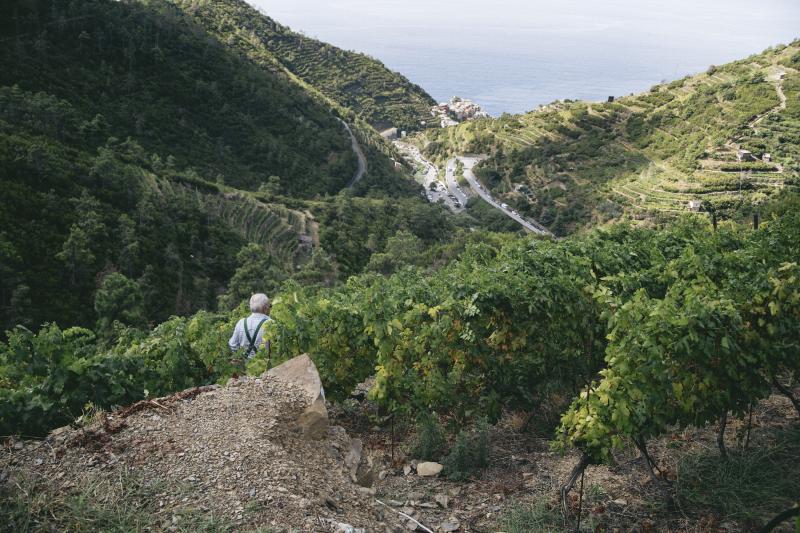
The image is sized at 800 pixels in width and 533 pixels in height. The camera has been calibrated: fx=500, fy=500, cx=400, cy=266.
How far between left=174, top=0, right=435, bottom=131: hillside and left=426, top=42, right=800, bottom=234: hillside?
43.5 metres

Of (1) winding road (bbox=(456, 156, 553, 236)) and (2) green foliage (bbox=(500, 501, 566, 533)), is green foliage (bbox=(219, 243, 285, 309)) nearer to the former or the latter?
(2) green foliage (bbox=(500, 501, 566, 533))

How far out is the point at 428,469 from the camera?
570 cm

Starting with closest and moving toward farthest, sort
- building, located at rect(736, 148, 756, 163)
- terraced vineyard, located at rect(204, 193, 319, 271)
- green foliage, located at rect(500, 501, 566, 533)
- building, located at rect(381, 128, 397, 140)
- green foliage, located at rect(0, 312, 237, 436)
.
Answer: green foliage, located at rect(500, 501, 566, 533), green foliage, located at rect(0, 312, 237, 436), terraced vineyard, located at rect(204, 193, 319, 271), building, located at rect(736, 148, 756, 163), building, located at rect(381, 128, 397, 140)

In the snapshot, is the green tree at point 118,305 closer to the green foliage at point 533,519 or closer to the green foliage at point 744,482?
the green foliage at point 533,519

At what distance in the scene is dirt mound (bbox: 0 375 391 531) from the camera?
12.3 feet

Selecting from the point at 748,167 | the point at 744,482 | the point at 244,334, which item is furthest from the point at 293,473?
the point at 748,167

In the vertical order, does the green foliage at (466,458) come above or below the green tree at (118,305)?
above

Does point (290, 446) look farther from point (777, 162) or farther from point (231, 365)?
point (777, 162)

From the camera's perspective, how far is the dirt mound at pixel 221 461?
148 inches

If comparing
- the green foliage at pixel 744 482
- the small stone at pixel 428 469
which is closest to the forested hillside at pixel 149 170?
the small stone at pixel 428 469

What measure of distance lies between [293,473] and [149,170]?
50718 millimetres

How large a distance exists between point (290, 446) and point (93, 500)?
5.17 feet

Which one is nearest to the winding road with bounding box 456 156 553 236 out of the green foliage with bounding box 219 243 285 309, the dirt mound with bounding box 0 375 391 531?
the green foliage with bounding box 219 243 285 309

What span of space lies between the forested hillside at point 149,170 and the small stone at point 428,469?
77.5 feet
